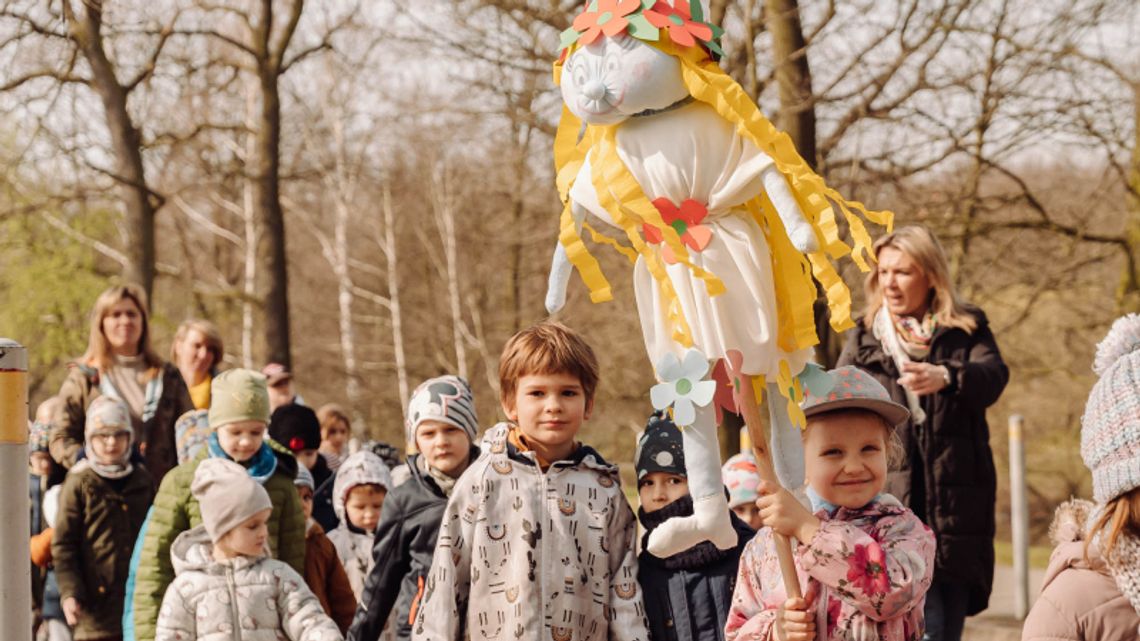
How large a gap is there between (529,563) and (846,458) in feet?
3.19

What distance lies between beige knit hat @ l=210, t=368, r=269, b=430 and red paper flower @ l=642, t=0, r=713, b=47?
311 centimetres

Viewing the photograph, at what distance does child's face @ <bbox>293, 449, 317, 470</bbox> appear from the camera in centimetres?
714

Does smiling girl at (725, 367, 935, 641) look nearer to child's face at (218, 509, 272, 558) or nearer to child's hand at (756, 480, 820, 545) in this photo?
child's hand at (756, 480, 820, 545)

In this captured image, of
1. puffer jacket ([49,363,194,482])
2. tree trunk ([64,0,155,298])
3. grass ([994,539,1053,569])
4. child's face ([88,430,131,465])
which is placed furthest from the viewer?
grass ([994,539,1053,569])

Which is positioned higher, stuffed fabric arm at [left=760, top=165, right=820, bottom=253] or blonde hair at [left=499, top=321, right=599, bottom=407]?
stuffed fabric arm at [left=760, top=165, right=820, bottom=253]

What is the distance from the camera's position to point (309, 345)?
1180 inches

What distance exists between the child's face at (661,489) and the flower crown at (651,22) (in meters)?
1.60

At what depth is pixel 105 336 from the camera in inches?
272

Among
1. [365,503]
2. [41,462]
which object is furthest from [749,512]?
[41,462]

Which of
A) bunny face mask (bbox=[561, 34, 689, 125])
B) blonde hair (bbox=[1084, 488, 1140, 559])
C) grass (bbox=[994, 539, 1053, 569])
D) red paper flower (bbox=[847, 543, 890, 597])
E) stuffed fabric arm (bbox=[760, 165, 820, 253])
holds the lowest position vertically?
grass (bbox=[994, 539, 1053, 569])

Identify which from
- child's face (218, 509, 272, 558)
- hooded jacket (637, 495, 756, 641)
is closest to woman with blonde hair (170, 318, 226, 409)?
child's face (218, 509, 272, 558)

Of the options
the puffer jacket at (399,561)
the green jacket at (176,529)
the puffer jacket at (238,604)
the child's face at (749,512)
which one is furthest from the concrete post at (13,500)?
the child's face at (749,512)

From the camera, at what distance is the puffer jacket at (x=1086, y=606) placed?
2.79 metres

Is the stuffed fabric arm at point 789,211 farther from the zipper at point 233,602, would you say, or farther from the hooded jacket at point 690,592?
the zipper at point 233,602
